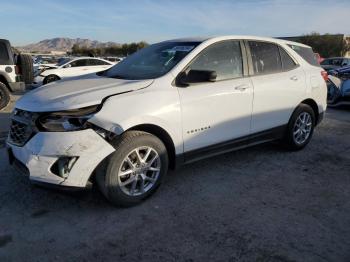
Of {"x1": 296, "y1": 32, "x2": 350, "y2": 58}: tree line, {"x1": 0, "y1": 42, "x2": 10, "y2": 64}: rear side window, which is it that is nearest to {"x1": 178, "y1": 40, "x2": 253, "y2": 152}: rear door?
{"x1": 0, "y1": 42, "x2": 10, "y2": 64}: rear side window

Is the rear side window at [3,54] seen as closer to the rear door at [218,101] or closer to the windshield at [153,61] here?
the windshield at [153,61]

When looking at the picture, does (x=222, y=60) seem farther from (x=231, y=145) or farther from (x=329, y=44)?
(x=329, y=44)

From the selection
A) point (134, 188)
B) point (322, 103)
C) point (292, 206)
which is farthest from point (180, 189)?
point (322, 103)

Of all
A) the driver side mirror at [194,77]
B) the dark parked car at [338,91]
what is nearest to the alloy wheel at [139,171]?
the driver side mirror at [194,77]

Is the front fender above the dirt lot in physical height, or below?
above

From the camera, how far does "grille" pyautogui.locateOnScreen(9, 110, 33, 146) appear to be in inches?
130

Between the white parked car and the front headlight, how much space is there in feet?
36.5

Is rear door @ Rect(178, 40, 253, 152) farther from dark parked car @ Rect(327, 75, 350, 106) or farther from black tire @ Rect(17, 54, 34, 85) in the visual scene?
black tire @ Rect(17, 54, 34, 85)

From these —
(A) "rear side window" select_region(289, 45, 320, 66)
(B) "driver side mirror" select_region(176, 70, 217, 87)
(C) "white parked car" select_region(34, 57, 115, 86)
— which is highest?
(A) "rear side window" select_region(289, 45, 320, 66)

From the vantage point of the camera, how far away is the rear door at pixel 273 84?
4.58m

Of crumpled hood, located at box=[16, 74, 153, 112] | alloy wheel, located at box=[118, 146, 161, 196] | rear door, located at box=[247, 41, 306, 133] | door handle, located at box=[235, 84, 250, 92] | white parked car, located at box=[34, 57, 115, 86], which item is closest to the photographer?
crumpled hood, located at box=[16, 74, 153, 112]

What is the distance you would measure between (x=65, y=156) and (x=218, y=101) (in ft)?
6.11

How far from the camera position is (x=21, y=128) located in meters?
3.45

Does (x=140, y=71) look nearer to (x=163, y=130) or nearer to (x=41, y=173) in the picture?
(x=163, y=130)
